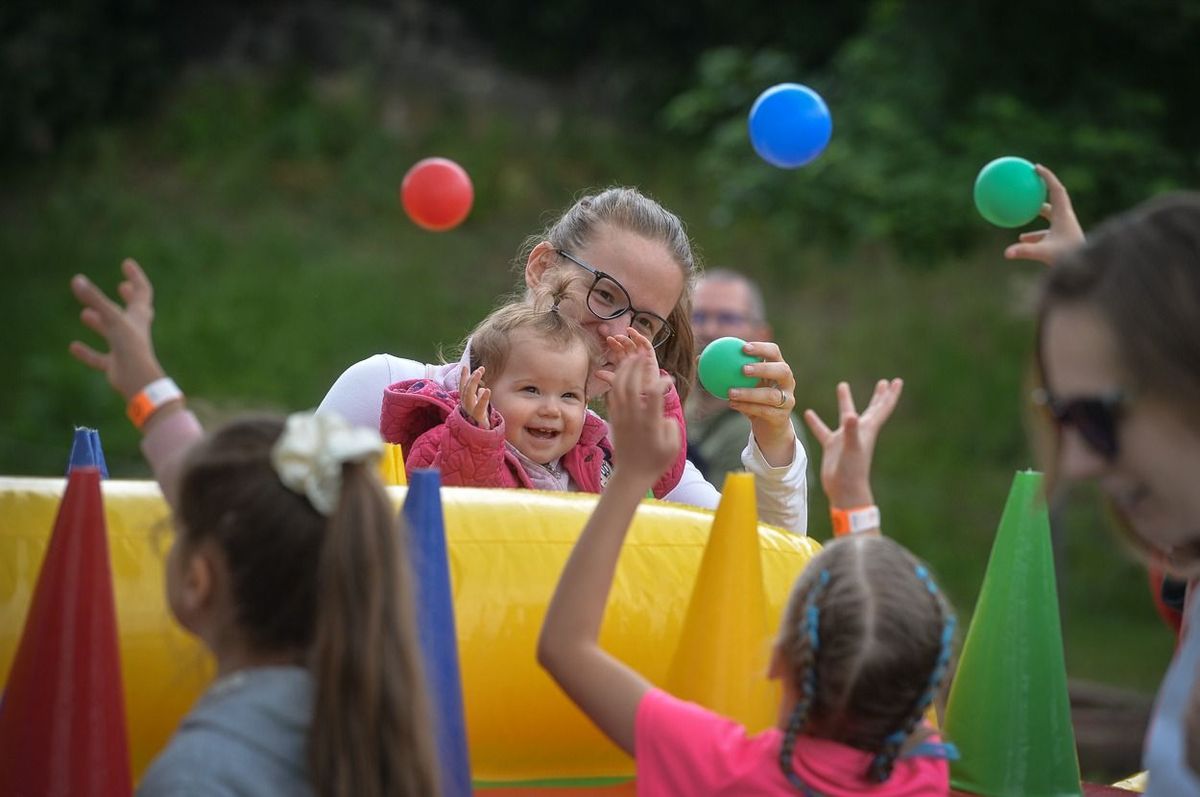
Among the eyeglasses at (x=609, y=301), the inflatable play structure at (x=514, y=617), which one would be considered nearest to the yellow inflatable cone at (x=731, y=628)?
the inflatable play structure at (x=514, y=617)

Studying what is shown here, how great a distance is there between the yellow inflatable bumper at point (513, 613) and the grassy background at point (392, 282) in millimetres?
8365

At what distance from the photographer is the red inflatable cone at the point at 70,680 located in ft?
7.34

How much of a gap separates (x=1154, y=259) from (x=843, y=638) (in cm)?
71

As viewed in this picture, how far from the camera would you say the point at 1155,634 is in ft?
37.1

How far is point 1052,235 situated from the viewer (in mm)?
3125

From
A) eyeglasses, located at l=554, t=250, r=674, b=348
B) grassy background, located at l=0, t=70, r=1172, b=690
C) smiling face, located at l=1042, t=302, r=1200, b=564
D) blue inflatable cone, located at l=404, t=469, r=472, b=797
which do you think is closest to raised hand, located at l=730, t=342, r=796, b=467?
eyeglasses, located at l=554, t=250, r=674, b=348

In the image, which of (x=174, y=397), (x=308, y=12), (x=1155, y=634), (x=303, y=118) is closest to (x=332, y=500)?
(x=174, y=397)

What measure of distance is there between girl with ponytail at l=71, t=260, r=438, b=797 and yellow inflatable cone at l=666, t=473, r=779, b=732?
2.47ft

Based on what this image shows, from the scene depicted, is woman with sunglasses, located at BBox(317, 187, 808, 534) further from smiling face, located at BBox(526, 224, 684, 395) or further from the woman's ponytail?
the woman's ponytail

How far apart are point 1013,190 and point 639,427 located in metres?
1.65

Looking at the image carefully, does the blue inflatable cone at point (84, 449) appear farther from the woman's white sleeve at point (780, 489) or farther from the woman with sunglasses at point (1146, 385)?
the woman with sunglasses at point (1146, 385)

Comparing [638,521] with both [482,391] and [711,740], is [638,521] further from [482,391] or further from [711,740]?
[711,740]

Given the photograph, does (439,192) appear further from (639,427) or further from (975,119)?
(975,119)

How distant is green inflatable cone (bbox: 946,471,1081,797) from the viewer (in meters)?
3.01
